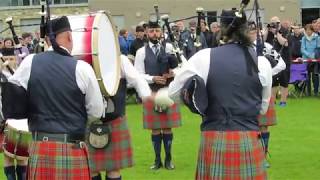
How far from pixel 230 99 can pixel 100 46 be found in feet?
4.43

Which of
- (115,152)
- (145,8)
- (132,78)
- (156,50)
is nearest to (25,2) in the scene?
(145,8)

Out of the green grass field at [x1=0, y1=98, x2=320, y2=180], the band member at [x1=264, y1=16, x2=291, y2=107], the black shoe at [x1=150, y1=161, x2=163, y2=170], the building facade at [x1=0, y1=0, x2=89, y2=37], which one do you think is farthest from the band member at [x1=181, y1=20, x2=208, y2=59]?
the building facade at [x1=0, y1=0, x2=89, y2=37]

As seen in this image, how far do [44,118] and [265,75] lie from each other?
1472 millimetres

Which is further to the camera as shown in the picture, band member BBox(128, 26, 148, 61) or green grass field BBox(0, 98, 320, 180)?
band member BBox(128, 26, 148, 61)

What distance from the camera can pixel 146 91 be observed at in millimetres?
5531

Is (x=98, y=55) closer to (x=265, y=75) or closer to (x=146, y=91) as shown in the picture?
(x=146, y=91)

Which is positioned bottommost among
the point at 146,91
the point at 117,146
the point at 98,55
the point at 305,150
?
the point at 305,150

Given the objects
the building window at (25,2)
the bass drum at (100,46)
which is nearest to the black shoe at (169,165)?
the bass drum at (100,46)

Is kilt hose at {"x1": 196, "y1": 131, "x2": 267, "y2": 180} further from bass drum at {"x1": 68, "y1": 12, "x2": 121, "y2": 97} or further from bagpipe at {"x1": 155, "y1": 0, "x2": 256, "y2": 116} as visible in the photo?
bass drum at {"x1": 68, "y1": 12, "x2": 121, "y2": 97}

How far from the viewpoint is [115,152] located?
219 inches

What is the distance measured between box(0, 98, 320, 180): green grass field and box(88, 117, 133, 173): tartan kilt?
1357 millimetres

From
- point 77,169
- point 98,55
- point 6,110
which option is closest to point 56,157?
point 77,169

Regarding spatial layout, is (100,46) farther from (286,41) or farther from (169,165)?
(286,41)

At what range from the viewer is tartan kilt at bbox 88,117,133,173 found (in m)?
5.52
